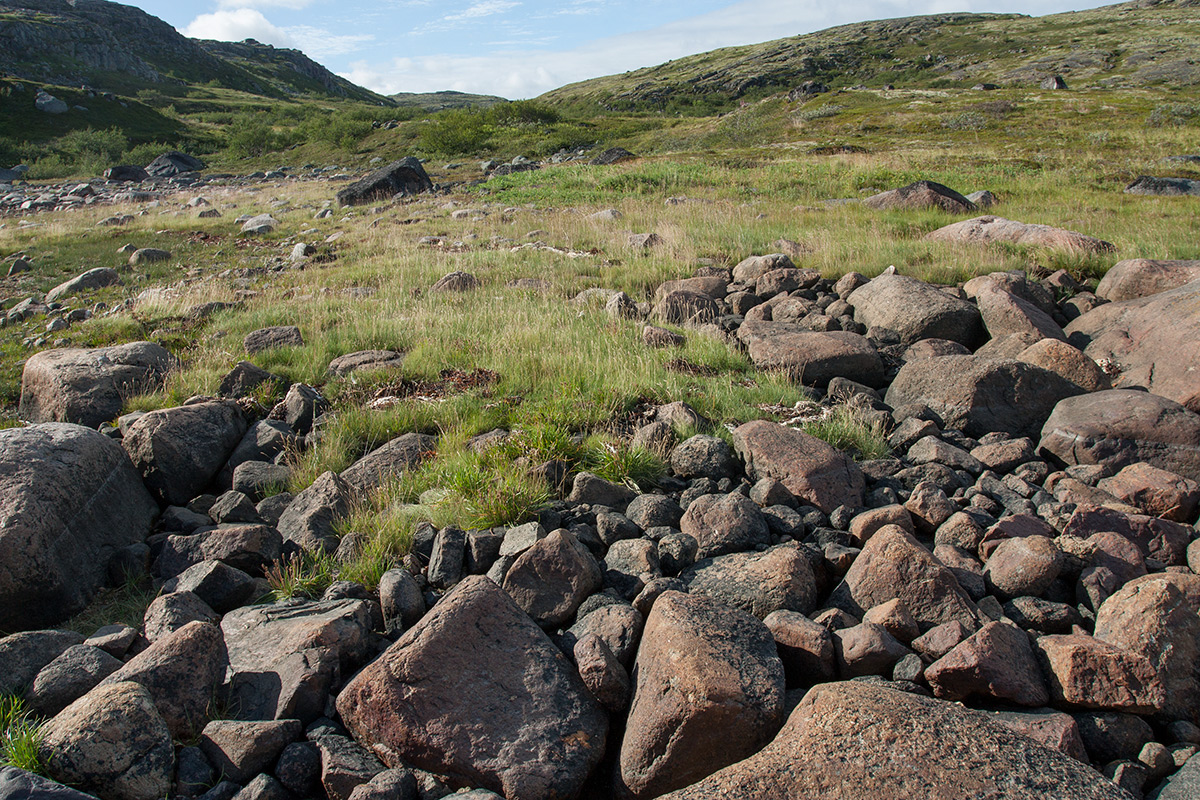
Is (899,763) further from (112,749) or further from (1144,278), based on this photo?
(1144,278)

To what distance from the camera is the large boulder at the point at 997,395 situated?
5.80m

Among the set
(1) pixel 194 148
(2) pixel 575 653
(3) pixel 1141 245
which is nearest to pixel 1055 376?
(2) pixel 575 653

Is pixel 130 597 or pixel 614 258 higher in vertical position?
pixel 614 258

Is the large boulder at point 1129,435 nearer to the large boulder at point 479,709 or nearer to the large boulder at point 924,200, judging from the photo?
the large boulder at point 479,709

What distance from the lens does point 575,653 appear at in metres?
3.10

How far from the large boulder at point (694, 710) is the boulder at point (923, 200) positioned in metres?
14.2

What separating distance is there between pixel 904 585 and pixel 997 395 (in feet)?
10.7

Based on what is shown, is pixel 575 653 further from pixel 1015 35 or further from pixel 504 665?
pixel 1015 35

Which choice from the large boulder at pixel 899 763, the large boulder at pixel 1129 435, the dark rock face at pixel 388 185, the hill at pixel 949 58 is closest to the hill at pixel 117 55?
the hill at pixel 949 58

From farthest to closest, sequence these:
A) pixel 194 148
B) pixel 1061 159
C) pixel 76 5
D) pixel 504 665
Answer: pixel 76 5, pixel 194 148, pixel 1061 159, pixel 504 665

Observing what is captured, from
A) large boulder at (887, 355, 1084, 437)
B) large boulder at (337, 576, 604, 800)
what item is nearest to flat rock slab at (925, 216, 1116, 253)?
large boulder at (887, 355, 1084, 437)

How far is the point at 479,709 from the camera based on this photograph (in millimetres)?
2775

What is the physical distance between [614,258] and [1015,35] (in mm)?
104493

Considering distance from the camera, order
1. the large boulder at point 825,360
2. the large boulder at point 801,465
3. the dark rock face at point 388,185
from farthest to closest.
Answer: the dark rock face at point 388,185 < the large boulder at point 825,360 < the large boulder at point 801,465
